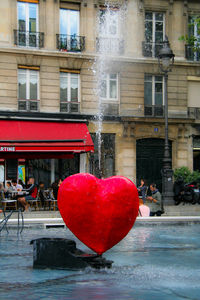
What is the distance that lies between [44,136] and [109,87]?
444 cm

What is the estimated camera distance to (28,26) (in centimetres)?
2433

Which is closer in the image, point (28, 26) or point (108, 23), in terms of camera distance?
point (28, 26)

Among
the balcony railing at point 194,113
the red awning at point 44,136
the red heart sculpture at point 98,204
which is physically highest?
the balcony railing at point 194,113

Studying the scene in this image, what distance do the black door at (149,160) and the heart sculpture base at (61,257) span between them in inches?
704

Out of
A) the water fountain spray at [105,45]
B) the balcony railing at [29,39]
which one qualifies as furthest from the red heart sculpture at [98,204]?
the balcony railing at [29,39]

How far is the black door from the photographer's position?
84.1 feet

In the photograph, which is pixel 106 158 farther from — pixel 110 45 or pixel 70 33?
pixel 70 33

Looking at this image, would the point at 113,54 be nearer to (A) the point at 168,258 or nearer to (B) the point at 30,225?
(B) the point at 30,225

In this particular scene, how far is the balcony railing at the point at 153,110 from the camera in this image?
84.2 feet

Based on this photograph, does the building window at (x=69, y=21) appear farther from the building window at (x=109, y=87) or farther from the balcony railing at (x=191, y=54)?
the balcony railing at (x=191, y=54)

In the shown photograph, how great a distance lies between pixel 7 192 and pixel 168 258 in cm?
1092

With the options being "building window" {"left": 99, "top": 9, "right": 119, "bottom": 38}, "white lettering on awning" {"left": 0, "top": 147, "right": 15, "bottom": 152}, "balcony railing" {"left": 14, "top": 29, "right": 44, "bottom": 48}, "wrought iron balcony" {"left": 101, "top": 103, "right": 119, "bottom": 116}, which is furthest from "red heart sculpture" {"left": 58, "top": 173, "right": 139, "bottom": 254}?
"building window" {"left": 99, "top": 9, "right": 119, "bottom": 38}

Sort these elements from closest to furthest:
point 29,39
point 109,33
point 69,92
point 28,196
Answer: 1. point 28,196
2. point 29,39
3. point 69,92
4. point 109,33

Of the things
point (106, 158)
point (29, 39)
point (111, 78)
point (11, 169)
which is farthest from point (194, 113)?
point (11, 169)
